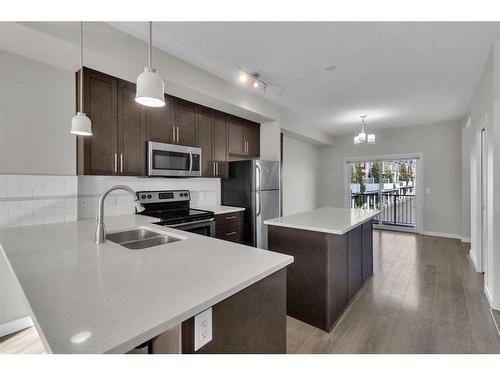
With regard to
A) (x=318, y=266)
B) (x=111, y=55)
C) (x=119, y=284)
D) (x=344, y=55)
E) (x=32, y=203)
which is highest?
(x=344, y=55)

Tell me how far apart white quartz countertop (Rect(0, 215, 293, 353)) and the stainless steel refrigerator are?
203 centimetres

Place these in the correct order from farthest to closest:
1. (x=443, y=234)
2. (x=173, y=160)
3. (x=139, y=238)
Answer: (x=443, y=234) < (x=173, y=160) < (x=139, y=238)

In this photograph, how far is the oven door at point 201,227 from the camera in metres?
2.59

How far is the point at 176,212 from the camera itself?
2930mm

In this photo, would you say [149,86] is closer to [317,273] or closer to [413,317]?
[317,273]

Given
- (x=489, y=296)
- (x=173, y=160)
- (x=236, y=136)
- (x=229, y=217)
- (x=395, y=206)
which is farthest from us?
(x=395, y=206)

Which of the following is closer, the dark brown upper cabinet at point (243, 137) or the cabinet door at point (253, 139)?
the dark brown upper cabinet at point (243, 137)

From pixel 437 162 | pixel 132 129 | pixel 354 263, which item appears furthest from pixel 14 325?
pixel 437 162

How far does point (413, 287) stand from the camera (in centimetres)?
280

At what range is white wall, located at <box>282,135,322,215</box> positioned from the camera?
5707 mm

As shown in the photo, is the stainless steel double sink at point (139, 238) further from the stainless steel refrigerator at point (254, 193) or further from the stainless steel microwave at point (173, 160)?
the stainless steel refrigerator at point (254, 193)

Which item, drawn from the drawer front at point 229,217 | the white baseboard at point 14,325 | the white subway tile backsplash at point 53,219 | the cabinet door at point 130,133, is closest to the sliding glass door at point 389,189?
the drawer front at point 229,217

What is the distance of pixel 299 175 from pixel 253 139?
2471mm
